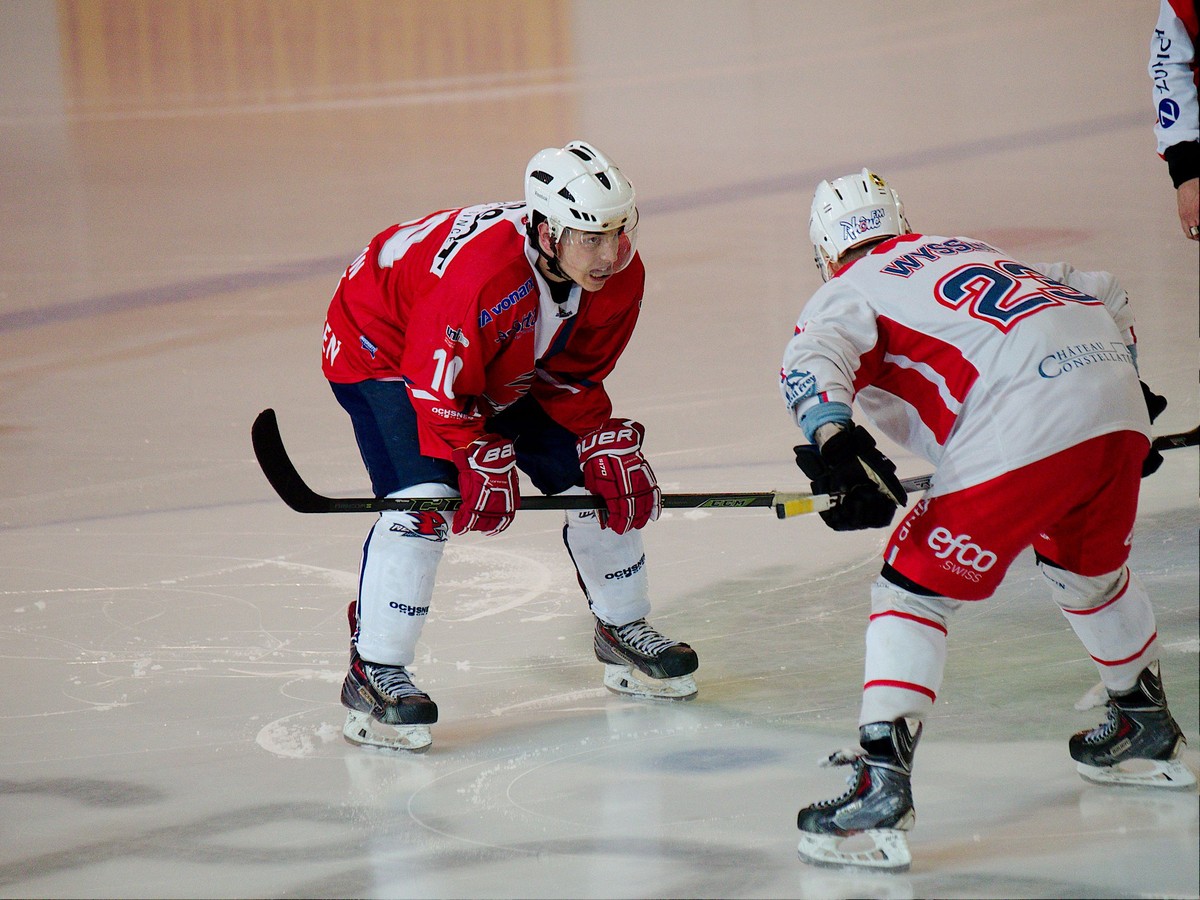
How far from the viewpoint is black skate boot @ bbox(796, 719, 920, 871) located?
2373mm

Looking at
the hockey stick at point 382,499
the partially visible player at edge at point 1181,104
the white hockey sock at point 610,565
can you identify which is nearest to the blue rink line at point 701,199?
the hockey stick at point 382,499

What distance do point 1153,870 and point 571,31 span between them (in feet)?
35.2

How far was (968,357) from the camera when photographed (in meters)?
2.38

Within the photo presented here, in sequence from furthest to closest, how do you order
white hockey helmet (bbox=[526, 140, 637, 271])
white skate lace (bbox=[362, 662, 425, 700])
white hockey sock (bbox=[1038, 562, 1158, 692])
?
white skate lace (bbox=[362, 662, 425, 700]), white hockey helmet (bbox=[526, 140, 637, 271]), white hockey sock (bbox=[1038, 562, 1158, 692])

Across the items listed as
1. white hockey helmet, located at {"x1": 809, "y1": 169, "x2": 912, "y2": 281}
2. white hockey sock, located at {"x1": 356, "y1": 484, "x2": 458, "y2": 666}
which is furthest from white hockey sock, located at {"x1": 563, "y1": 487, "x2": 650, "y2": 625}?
white hockey helmet, located at {"x1": 809, "y1": 169, "x2": 912, "y2": 281}

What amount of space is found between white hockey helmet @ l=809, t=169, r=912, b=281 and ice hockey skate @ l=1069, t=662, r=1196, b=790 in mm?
875

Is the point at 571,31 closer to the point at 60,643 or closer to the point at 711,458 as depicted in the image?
the point at 711,458

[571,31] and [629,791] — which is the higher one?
[571,31]

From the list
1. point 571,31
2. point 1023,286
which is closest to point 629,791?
point 1023,286

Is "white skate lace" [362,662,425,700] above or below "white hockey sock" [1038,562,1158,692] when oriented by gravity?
below

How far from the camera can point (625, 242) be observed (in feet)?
9.50

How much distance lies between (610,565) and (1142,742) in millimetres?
1161

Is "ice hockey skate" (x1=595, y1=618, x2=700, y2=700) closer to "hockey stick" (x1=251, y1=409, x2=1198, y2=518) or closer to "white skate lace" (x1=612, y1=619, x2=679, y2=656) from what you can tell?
"white skate lace" (x1=612, y1=619, x2=679, y2=656)

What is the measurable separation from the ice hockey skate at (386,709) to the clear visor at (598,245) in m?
0.91
